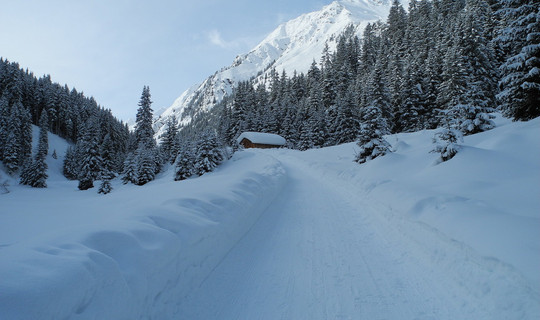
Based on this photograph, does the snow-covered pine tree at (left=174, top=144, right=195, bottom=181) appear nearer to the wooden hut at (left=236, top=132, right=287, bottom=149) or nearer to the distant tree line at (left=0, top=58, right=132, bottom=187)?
the distant tree line at (left=0, top=58, right=132, bottom=187)

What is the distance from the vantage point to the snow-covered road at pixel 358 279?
3275 mm

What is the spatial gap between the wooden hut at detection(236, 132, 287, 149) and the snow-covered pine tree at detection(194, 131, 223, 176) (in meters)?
19.5

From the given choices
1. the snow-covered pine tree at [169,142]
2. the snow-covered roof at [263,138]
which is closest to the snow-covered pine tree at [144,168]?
the snow-covered pine tree at [169,142]

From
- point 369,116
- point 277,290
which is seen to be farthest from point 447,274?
point 369,116

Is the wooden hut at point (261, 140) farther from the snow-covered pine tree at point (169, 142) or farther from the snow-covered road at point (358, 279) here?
the snow-covered road at point (358, 279)

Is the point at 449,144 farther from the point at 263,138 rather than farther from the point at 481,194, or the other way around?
the point at 263,138

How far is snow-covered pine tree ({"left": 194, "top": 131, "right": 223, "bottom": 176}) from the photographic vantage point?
102 ft

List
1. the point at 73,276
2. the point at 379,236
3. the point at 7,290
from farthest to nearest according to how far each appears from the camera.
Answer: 1. the point at 379,236
2. the point at 73,276
3. the point at 7,290

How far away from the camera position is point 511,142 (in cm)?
966

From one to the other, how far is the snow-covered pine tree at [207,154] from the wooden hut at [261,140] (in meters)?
19.5

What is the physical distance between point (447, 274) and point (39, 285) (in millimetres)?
5545

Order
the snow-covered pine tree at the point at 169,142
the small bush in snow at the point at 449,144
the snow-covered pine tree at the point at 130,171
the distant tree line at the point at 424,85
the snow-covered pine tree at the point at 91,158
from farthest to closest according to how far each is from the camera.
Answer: the snow-covered pine tree at the point at 169,142, the snow-covered pine tree at the point at 91,158, the snow-covered pine tree at the point at 130,171, the distant tree line at the point at 424,85, the small bush in snow at the point at 449,144

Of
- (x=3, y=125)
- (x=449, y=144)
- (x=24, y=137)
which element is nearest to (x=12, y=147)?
(x=3, y=125)

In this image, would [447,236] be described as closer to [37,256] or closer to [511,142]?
[37,256]
